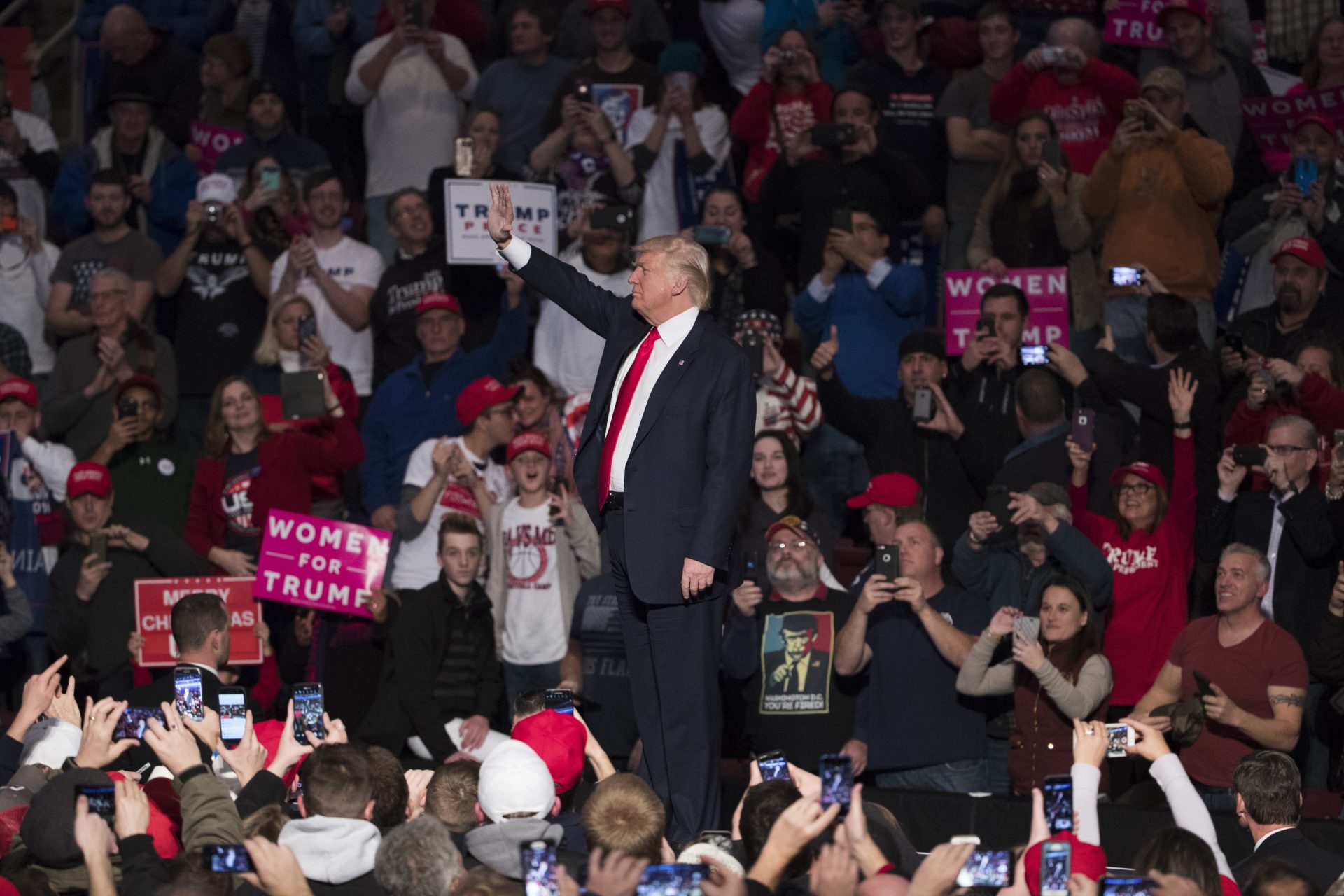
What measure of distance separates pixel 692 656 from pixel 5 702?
510 cm

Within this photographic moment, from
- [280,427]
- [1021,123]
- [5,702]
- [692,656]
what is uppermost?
[1021,123]

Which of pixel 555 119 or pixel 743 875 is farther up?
pixel 555 119

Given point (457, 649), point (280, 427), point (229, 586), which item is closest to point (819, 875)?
point (457, 649)

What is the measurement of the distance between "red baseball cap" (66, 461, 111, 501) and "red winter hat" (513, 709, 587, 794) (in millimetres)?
4009

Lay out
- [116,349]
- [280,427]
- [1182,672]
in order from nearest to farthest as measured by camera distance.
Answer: [1182,672] → [280,427] → [116,349]

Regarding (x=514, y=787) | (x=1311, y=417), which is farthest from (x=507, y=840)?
(x=1311, y=417)

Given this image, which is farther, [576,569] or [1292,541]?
[576,569]

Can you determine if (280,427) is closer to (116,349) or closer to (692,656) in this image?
(116,349)

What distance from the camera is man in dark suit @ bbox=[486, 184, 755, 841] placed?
5.33 metres

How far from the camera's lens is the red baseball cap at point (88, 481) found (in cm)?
873

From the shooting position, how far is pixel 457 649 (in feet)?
26.1

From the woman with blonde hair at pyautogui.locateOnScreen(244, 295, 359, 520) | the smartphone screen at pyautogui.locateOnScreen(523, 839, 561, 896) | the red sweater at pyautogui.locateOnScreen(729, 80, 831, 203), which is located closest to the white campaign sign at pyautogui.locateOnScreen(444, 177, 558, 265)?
the woman with blonde hair at pyautogui.locateOnScreen(244, 295, 359, 520)

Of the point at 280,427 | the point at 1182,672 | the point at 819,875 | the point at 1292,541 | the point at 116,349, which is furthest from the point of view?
the point at 116,349

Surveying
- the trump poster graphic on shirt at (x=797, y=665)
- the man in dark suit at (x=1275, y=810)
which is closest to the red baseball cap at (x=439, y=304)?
the trump poster graphic on shirt at (x=797, y=665)
